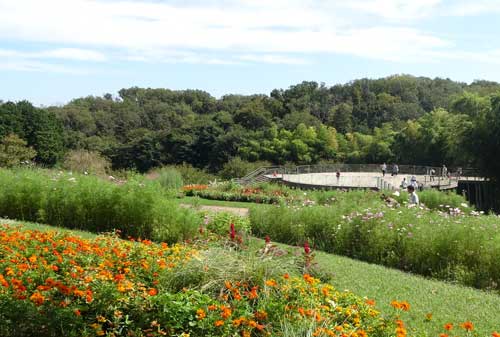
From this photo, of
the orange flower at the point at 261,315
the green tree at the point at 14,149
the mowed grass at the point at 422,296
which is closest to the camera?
the orange flower at the point at 261,315

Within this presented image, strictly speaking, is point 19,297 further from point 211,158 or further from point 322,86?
point 322,86

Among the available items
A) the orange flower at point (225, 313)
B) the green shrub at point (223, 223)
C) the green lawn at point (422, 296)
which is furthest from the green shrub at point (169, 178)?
the orange flower at point (225, 313)

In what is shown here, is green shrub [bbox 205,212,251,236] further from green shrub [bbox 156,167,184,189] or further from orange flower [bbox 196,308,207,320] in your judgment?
green shrub [bbox 156,167,184,189]

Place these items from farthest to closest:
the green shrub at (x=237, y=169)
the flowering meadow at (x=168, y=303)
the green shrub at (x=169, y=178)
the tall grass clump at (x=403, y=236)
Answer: the green shrub at (x=237, y=169) → the green shrub at (x=169, y=178) → the tall grass clump at (x=403, y=236) → the flowering meadow at (x=168, y=303)

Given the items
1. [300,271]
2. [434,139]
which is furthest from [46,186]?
[434,139]

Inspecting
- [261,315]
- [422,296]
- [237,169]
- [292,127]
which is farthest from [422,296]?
[292,127]

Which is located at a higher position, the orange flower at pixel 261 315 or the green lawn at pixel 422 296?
the orange flower at pixel 261 315

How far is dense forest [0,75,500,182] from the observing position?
164 ft

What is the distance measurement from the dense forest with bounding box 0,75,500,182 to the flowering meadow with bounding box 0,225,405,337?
35399mm

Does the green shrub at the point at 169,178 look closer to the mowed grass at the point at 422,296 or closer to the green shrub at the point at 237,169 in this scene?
the mowed grass at the point at 422,296

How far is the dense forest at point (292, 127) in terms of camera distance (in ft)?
164

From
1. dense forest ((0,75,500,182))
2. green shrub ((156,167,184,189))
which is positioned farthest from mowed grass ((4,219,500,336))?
dense forest ((0,75,500,182))

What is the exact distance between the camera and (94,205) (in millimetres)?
13172

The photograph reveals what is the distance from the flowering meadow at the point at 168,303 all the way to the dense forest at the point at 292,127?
35399 millimetres
